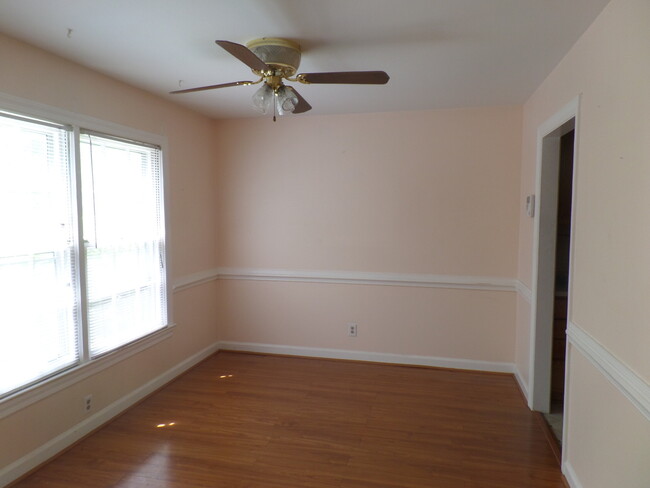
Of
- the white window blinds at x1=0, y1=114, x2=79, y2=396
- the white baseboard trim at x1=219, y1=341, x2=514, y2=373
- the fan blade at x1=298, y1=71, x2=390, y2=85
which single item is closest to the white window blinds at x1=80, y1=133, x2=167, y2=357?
the white window blinds at x1=0, y1=114, x2=79, y2=396

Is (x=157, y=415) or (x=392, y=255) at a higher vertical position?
(x=392, y=255)

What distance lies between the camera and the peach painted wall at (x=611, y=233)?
1.57 meters

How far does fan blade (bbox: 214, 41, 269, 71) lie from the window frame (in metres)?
1.37

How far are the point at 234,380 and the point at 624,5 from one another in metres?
3.63

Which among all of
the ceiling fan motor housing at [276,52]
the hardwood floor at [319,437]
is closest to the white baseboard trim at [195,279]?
the hardwood floor at [319,437]

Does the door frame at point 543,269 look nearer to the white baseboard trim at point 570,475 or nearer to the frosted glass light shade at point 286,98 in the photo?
the white baseboard trim at point 570,475

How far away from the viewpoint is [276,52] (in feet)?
7.46

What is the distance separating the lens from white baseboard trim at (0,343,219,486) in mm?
2312

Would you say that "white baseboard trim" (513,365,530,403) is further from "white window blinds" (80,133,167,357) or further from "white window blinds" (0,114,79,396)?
"white window blinds" (0,114,79,396)

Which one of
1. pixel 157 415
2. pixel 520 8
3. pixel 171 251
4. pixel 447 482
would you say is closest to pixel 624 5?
pixel 520 8

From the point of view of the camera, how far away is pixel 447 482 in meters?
2.31

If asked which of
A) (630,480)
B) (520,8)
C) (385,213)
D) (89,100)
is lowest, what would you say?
(630,480)

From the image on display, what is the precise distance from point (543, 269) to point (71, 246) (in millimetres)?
3265

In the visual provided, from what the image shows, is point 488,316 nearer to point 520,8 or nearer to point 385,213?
point 385,213
